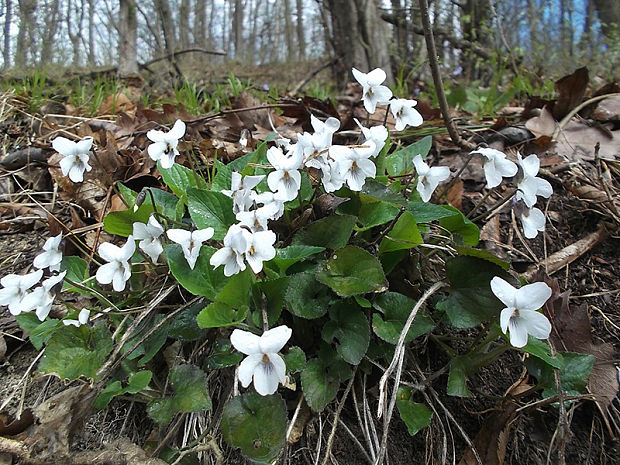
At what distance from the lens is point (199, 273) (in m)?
1.11

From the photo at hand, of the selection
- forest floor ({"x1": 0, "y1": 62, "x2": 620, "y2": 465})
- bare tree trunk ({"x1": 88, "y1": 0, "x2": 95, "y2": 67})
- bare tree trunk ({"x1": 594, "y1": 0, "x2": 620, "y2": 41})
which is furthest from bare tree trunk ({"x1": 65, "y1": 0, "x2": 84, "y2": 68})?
bare tree trunk ({"x1": 594, "y1": 0, "x2": 620, "y2": 41})

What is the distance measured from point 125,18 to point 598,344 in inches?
209

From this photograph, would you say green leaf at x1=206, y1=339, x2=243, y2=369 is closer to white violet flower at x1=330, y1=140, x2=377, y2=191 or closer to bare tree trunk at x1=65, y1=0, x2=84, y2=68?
white violet flower at x1=330, y1=140, x2=377, y2=191

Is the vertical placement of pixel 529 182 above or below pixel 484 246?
above

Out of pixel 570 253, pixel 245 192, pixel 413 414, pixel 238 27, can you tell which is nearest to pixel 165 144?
pixel 245 192

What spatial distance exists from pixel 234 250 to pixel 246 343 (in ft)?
0.76

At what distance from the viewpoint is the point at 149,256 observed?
1211mm

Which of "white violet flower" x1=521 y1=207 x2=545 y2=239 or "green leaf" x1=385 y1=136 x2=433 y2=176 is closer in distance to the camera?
"white violet flower" x1=521 y1=207 x2=545 y2=239

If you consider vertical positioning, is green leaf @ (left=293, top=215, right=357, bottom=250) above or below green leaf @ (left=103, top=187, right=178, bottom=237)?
below

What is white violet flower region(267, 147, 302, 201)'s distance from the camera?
1149 mm

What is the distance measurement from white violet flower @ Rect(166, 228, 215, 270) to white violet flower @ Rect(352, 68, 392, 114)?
65 centimetres

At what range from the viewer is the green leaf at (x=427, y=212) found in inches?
46.6

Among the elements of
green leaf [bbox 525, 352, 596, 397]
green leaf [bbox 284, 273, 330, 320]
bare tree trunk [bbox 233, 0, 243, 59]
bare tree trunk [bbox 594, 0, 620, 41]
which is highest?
bare tree trunk [bbox 233, 0, 243, 59]

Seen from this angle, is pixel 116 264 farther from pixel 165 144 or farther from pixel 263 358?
pixel 263 358
